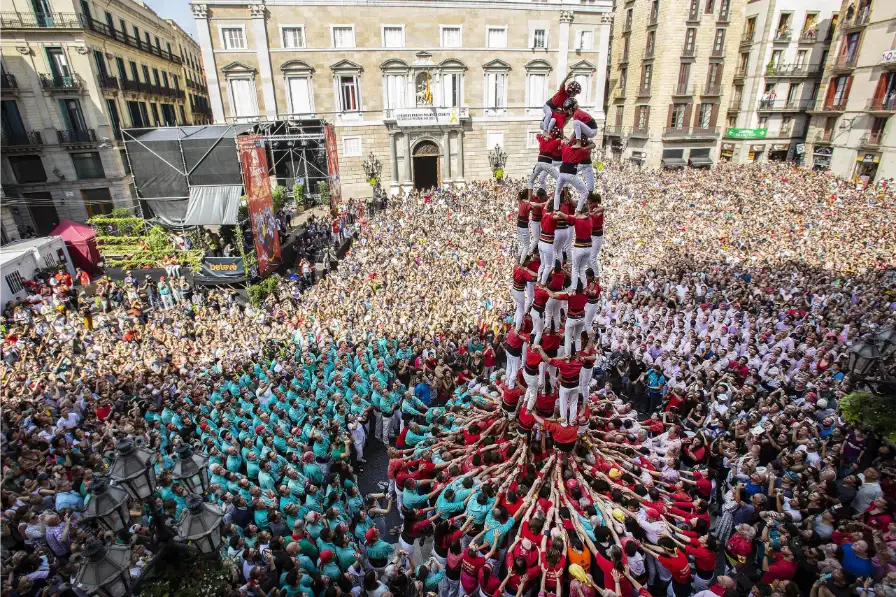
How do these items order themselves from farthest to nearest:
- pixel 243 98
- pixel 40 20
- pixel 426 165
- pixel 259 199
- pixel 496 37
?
pixel 426 165, pixel 496 37, pixel 243 98, pixel 40 20, pixel 259 199

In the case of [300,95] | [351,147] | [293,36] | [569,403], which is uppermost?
[293,36]

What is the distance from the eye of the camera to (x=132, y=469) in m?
4.59

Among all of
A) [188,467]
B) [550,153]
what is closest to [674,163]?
[550,153]

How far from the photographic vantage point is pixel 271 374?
11805mm

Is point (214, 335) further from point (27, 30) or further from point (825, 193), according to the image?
point (825, 193)

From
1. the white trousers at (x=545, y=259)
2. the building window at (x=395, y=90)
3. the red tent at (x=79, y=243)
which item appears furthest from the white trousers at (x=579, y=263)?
the building window at (x=395, y=90)

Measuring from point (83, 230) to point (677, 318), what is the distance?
2578cm

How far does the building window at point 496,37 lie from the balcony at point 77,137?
1007 inches

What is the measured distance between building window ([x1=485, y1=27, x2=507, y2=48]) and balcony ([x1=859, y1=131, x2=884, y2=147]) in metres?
23.0

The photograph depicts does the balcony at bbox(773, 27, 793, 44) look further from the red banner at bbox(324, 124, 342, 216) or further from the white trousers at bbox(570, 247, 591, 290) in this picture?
the white trousers at bbox(570, 247, 591, 290)

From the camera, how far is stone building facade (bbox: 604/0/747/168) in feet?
115

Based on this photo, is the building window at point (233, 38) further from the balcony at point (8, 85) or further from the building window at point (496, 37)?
the building window at point (496, 37)

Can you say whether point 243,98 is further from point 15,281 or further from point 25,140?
point 15,281

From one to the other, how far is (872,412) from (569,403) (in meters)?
4.45
